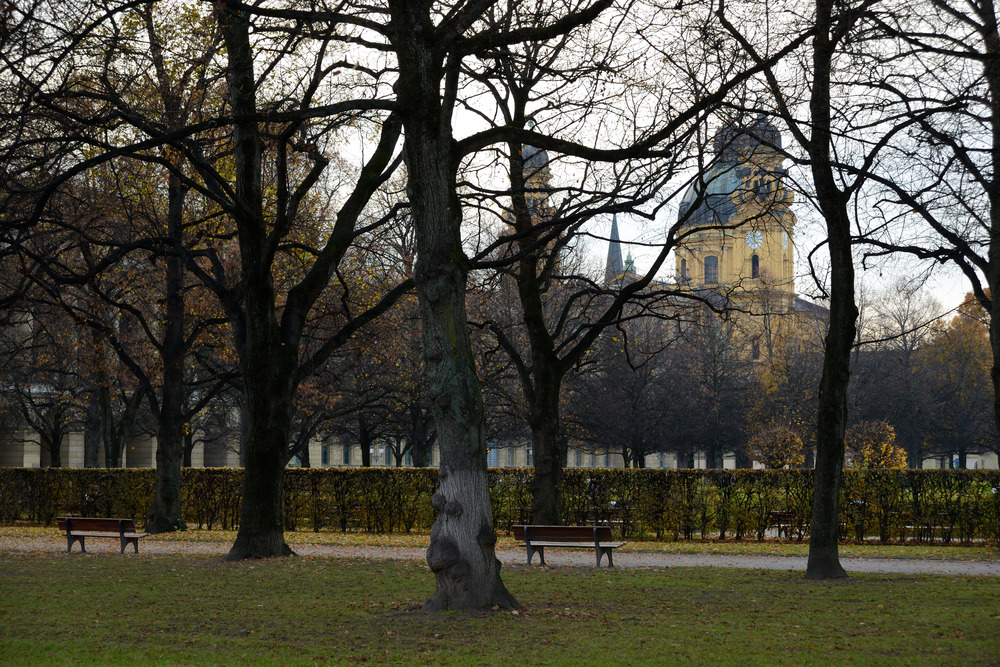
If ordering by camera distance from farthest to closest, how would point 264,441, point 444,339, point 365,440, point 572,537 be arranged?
point 365,440 → point 264,441 → point 572,537 → point 444,339

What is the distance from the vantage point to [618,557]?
17.4 m

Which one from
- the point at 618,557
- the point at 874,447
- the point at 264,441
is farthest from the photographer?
the point at 874,447

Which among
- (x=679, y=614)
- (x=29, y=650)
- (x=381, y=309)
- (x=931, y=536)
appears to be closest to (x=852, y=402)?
(x=931, y=536)

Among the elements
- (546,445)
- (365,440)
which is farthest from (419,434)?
(546,445)

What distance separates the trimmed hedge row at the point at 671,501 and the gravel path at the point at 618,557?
285 centimetres

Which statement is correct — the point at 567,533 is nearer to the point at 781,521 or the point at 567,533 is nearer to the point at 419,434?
the point at 781,521

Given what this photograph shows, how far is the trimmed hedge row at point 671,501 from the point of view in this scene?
20.8 meters

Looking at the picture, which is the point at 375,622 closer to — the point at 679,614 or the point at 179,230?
the point at 679,614

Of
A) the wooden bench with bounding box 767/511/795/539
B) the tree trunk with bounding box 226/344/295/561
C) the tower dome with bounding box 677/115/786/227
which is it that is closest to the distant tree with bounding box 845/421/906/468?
the wooden bench with bounding box 767/511/795/539

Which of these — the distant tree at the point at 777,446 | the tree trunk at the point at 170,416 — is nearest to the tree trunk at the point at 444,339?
the tree trunk at the point at 170,416

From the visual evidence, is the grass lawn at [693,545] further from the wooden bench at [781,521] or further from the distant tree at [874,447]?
the distant tree at [874,447]

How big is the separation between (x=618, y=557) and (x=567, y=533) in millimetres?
2767

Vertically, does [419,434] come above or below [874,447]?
above

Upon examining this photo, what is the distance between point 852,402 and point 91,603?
4685 centimetres
